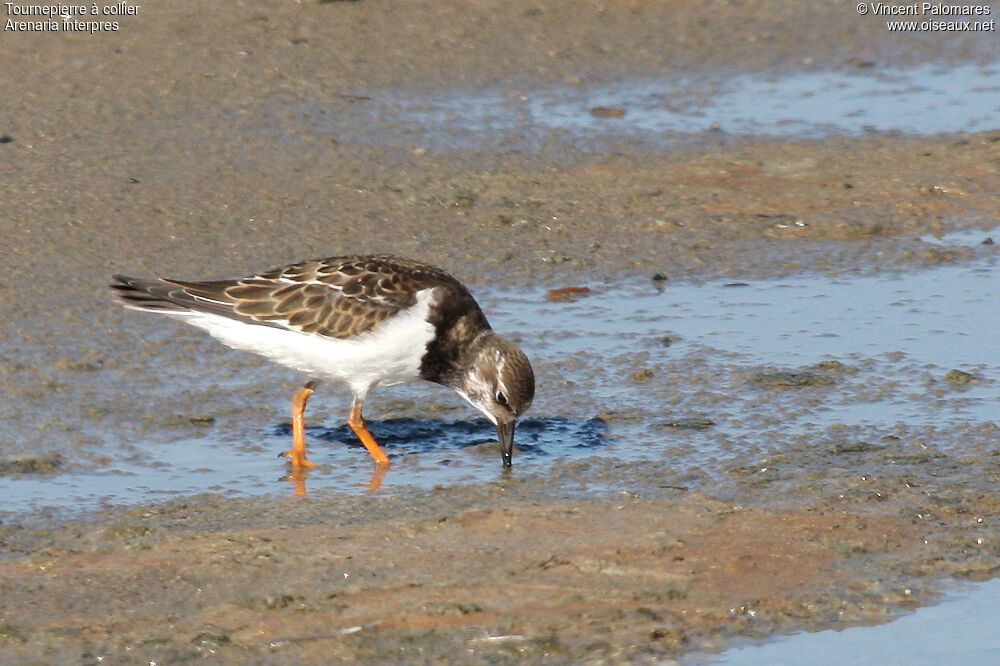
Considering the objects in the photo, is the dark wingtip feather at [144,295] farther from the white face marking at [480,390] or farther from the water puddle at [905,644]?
the water puddle at [905,644]

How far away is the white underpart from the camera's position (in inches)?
293

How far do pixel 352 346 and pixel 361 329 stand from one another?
3.5 inches

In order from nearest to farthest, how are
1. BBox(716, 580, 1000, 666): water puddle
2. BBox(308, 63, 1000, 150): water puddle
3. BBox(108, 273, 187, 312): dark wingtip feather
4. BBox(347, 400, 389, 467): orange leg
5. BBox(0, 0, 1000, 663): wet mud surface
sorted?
BBox(716, 580, 1000, 666): water puddle
BBox(0, 0, 1000, 663): wet mud surface
BBox(347, 400, 389, 467): orange leg
BBox(108, 273, 187, 312): dark wingtip feather
BBox(308, 63, 1000, 150): water puddle

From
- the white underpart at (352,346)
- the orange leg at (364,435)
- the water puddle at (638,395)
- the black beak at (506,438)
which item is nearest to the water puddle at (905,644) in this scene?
the water puddle at (638,395)

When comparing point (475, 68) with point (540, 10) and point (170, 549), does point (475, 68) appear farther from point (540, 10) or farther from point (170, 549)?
point (170, 549)

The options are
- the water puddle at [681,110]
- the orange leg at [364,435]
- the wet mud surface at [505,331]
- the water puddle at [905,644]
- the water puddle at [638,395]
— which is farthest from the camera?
the water puddle at [681,110]

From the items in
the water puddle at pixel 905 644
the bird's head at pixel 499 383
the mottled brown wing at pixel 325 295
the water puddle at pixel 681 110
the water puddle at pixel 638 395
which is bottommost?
the water puddle at pixel 905 644

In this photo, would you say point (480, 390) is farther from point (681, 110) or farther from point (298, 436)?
point (681, 110)

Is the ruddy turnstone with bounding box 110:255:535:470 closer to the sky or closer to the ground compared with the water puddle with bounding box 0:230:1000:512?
closer to the sky

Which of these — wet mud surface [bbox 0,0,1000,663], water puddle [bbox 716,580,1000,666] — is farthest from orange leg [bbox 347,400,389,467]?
water puddle [bbox 716,580,1000,666]

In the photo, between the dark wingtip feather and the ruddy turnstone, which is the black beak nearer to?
the ruddy turnstone

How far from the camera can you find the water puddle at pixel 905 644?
18.3 feet

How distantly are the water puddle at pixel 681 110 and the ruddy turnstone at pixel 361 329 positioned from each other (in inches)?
167

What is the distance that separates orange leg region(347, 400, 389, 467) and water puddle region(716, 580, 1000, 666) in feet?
7.73
